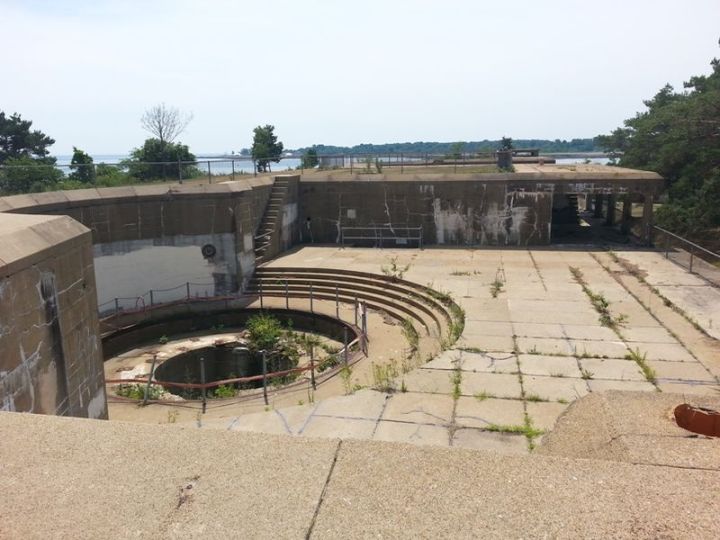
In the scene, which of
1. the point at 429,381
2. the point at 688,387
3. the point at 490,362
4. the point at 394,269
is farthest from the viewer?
the point at 394,269

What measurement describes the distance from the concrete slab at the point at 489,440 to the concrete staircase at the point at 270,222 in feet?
38.3

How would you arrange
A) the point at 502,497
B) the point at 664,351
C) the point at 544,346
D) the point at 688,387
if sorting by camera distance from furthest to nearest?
the point at 544,346 < the point at 664,351 < the point at 688,387 < the point at 502,497

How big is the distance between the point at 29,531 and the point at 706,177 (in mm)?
23735

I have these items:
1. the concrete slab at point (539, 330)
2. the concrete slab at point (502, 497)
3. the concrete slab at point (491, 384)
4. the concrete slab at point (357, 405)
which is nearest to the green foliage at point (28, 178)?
the concrete slab at point (357, 405)

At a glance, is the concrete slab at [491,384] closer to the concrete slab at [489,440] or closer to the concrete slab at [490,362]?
the concrete slab at [490,362]

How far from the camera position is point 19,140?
132 ft

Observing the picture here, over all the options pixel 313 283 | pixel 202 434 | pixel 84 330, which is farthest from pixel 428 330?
pixel 202 434

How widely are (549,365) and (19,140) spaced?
42914 mm

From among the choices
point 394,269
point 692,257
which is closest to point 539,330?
point 394,269

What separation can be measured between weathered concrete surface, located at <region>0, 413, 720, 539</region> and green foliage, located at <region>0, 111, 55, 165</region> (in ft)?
142

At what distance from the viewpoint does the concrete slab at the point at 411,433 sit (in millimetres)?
6781

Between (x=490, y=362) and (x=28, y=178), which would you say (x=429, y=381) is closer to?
(x=490, y=362)

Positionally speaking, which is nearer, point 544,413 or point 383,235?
point 544,413

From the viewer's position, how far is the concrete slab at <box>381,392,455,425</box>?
7355 mm
